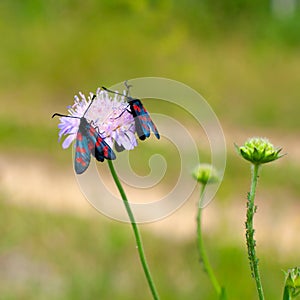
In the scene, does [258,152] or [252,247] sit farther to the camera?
[258,152]

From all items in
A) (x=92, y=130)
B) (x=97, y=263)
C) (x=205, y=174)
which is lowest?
(x=92, y=130)

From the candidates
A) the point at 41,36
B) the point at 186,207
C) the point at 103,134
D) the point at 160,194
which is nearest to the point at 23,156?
the point at 160,194

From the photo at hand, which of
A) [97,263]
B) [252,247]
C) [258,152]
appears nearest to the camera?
[252,247]

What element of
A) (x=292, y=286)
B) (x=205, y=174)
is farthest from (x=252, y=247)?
(x=205, y=174)

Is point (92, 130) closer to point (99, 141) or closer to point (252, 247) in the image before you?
point (99, 141)

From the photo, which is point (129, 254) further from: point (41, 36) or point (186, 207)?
point (41, 36)

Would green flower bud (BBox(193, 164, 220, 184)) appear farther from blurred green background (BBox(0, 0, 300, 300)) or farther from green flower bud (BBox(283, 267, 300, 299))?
blurred green background (BBox(0, 0, 300, 300))

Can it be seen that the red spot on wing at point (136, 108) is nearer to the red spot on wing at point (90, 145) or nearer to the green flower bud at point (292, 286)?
the red spot on wing at point (90, 145)
